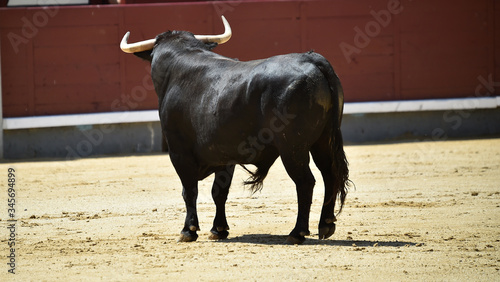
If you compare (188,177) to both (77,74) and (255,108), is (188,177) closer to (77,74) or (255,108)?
(255,108)

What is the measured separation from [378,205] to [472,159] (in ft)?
10.1

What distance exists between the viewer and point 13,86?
11.4 m

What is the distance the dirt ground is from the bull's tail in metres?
0.40

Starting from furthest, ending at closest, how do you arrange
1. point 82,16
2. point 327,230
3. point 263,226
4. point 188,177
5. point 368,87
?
point 368,87
point 82,16
point 263,226
point 188,177
point 327,230

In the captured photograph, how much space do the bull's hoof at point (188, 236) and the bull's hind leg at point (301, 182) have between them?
2.30ft

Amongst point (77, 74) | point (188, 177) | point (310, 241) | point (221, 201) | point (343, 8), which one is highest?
point (343, 8)

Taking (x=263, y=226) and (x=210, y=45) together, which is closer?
(x=263, y=226)

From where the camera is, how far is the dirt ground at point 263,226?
459 cm

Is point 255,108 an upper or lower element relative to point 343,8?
lower

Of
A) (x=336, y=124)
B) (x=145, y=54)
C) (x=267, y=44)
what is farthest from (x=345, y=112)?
(x=336, y=124)

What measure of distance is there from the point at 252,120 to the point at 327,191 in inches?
26.5

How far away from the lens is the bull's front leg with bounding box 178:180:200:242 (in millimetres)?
5703

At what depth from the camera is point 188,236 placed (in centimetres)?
570

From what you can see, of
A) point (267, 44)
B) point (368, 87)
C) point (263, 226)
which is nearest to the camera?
point (263, 226)
